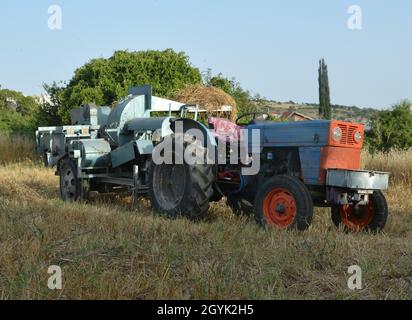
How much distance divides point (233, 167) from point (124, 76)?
33.3ft

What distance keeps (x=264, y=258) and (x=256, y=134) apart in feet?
8.20

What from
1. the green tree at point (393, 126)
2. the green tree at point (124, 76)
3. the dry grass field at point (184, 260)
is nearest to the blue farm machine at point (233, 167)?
the dry grass field at point (184, 260)

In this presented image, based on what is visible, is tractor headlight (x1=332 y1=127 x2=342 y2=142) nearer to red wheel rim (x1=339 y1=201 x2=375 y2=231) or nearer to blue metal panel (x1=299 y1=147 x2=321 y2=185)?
blue metal panel (x1=299 y1=147 x2=321 y2=185)

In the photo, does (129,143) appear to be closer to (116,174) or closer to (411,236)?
(116,174)

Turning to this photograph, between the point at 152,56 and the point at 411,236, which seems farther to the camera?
the point at 152,56

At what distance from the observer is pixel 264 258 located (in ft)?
14.4

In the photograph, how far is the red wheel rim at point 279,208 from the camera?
5998mm

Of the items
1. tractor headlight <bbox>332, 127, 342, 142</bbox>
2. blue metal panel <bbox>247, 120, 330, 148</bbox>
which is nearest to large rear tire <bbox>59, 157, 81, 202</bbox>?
blue metal panel <bbox>247, 120, 330, 148</bbox>

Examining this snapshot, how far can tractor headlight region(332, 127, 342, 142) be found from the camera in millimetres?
5926

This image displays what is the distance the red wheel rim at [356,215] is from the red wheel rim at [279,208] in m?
1.02

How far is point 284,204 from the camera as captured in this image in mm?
6043

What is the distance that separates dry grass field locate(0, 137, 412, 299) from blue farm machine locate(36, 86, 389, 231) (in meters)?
0.40
